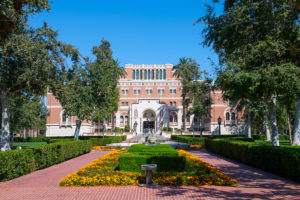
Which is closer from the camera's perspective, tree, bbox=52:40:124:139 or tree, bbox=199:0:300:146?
tree, bbox=199:0:300:146

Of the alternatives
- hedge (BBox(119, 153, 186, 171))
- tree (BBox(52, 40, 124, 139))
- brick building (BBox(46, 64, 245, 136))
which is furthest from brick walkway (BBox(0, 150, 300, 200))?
brick building (BBox(46, 64, 245, 136))

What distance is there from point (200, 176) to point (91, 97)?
18096mm

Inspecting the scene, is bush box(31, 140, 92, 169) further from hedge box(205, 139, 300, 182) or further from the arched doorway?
the arched doorway

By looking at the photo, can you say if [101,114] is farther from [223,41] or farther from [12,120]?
[223,41]

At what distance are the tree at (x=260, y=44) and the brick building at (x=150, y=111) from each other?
1122 inches

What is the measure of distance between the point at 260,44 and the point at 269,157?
19.6 feet

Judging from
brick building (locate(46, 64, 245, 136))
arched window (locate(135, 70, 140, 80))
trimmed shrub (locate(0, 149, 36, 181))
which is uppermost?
arched window (locate(135, 70, 140, 80))

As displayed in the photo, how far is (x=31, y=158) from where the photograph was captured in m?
11.4

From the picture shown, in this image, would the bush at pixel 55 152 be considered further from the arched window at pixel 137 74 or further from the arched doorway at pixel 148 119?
the arched window at pixel 137 74

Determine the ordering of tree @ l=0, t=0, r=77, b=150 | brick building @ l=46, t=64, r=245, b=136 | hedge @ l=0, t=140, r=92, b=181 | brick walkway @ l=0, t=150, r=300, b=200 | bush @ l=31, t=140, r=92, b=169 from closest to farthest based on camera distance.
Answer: brick walkway @ l=0, t=150, r=300, b=200
hedge @ l=0, t=140, r=92, b=181
bush @ l=31, t=140, r=92, b=169
tree @ l=0, t=0, r=77, b=150
brick building @ l=46, t=64, r=245, b=136

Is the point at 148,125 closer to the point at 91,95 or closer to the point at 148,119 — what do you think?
the point at 148,119

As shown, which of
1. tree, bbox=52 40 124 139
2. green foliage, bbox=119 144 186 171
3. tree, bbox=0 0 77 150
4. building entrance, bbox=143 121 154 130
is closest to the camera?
green foliage, bbox=119 144 186 171

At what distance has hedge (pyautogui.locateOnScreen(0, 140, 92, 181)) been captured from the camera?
31.0 ft

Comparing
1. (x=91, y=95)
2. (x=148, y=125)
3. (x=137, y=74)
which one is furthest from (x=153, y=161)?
(x=137, y=74)
